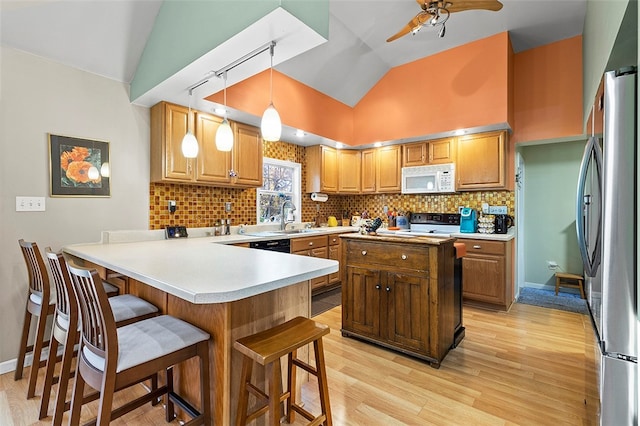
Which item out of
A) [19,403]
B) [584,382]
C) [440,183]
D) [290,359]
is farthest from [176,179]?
[584,382]

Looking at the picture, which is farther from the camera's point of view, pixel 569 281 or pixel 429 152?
pixel 429 152

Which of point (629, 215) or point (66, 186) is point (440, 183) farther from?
point (66, 186)

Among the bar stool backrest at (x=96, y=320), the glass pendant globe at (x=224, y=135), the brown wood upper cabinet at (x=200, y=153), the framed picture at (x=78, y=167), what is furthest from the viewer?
Result: the brown wood upper cabinet at (x=200, y=153)

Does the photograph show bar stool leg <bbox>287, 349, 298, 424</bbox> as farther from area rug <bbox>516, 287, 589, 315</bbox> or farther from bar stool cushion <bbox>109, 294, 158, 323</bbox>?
area rug <bbox>516, 287, 589, 315</bbox>

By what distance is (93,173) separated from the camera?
2.58 metres

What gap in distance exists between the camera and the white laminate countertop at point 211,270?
1.08 meters

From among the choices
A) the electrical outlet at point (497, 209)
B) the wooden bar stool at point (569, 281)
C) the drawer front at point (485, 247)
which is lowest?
the wooden bar stool at point (569, 281)

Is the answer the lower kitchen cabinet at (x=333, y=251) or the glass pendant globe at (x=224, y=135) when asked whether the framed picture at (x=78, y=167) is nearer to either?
the glass pendant globe at (x=224, y=135)

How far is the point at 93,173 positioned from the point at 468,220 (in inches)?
168


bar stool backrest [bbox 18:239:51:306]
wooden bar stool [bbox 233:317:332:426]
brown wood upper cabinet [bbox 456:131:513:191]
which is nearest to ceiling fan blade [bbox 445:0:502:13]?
brown wood upper cabinet [bbox 456:131:513:191]

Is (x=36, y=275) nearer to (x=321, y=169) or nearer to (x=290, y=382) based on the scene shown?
(x=290, y=382)

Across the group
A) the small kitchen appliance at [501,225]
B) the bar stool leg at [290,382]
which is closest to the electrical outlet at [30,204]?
the bar stool leg at [290,382]

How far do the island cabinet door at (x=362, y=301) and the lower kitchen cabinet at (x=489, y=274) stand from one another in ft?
5.69

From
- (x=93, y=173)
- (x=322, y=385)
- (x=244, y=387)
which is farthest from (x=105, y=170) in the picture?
(x=322, y=385)
